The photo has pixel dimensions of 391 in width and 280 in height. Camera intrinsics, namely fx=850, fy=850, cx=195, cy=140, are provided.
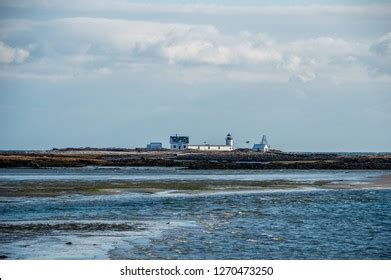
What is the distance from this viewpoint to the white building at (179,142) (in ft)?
635

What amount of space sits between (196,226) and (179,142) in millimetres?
162814

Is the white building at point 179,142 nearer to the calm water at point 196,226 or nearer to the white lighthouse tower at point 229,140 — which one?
the white lighthouse tower at point 229,140

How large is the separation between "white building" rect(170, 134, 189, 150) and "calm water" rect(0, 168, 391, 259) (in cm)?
14546

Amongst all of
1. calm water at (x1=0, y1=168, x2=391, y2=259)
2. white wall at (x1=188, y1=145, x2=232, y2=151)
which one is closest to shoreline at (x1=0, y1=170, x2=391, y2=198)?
calm water at (x1=0, y1=168, x2=391, y2=259)

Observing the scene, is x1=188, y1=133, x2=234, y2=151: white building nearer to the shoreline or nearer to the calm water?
the shoreline

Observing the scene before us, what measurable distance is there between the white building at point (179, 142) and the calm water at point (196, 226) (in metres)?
145

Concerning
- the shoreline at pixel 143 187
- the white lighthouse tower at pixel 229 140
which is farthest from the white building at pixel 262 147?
the shoreline at pixel 143 187

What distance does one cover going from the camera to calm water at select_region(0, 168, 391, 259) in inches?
1016
